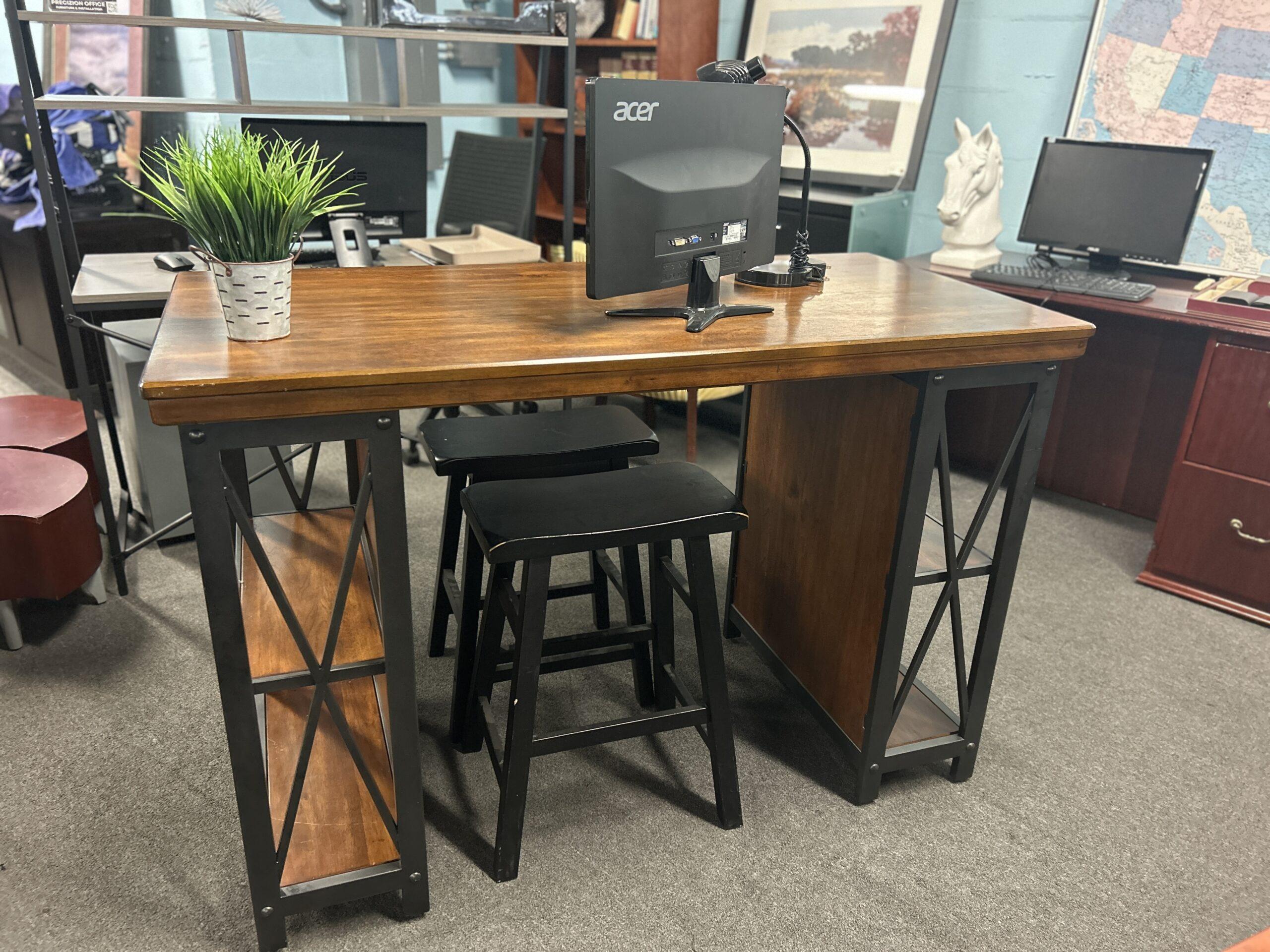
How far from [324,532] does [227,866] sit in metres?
0.69

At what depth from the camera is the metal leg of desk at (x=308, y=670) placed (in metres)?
1.23

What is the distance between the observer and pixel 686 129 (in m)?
1.50

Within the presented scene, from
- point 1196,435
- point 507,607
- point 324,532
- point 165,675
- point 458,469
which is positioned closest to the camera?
point 507,607

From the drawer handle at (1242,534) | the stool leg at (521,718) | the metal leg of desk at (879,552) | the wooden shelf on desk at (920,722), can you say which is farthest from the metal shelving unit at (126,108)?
the drawer handle at (1242,534)

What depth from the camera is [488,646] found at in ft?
5.77

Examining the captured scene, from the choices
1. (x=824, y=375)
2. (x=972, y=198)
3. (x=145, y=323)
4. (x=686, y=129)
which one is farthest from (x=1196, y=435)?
(x=145, y=323)

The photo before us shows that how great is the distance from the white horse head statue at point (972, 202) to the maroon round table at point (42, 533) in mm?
2685

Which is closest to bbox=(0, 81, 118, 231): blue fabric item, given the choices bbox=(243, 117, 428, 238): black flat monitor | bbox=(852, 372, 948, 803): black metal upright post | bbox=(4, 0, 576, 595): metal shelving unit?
bbox=(4, 0, 576, 595): metal shelving unit

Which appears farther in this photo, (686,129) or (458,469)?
(458,469)

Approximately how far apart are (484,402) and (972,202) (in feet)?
7.95

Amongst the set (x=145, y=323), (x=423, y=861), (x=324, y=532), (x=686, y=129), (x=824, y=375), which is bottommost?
(x=423, y=861)

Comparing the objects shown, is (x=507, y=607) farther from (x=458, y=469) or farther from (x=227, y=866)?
(x=227, y=866)

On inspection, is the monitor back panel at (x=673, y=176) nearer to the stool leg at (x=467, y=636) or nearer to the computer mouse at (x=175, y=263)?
the stool leg at (x=467, y=636)

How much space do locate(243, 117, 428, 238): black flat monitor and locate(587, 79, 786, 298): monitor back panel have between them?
4.66ft
